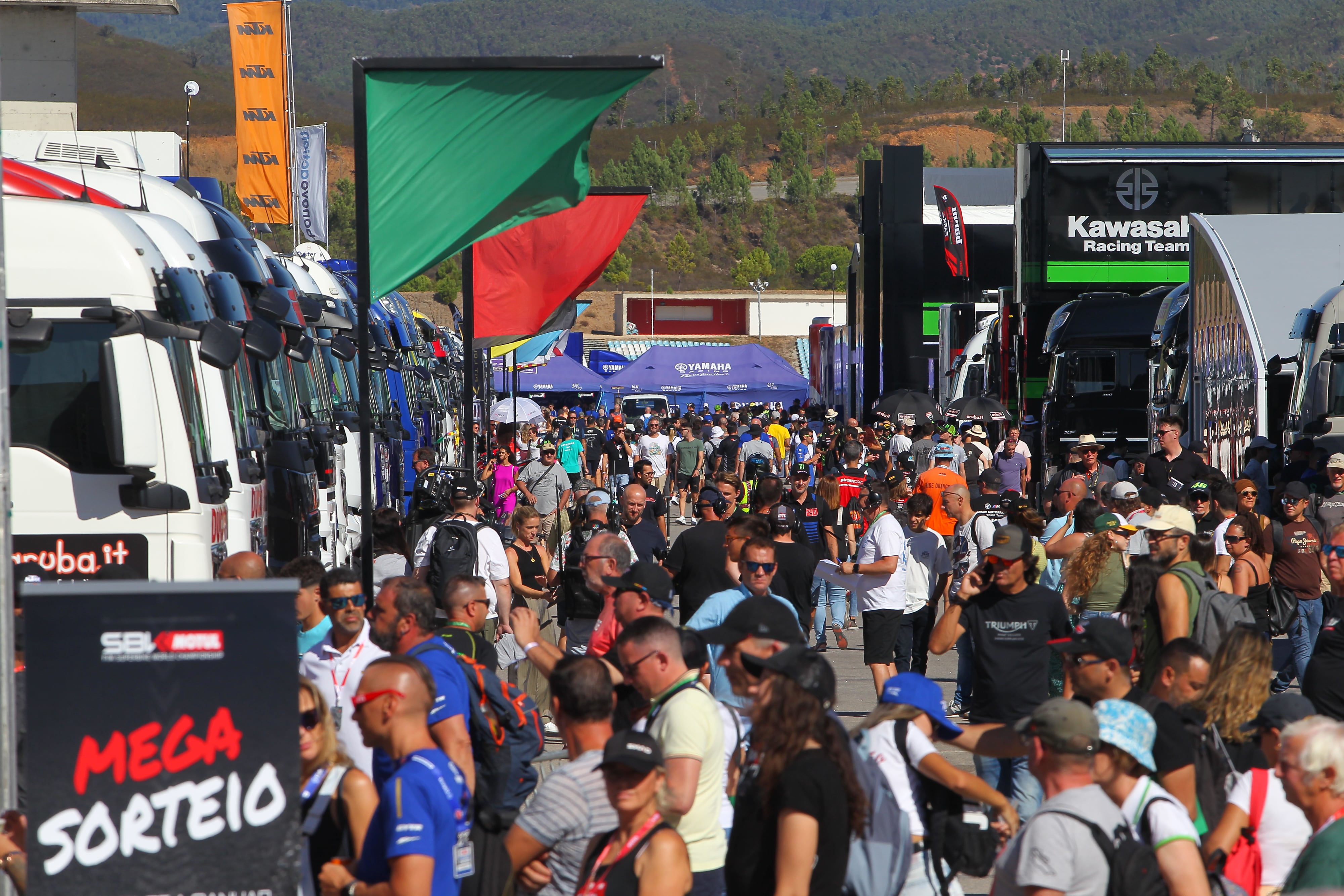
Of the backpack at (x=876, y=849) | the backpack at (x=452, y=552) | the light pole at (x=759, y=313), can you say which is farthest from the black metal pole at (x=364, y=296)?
the light pole at (x=759, y=313)

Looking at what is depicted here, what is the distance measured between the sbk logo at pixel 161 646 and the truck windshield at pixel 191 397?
4110 millimetres

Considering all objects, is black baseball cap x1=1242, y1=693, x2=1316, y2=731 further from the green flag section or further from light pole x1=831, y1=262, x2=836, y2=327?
light pole x1=831, y1=262, x2=836, y2=327

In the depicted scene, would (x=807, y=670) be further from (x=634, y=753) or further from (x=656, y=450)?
(x=656, y=450)

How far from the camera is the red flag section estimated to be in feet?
43.6

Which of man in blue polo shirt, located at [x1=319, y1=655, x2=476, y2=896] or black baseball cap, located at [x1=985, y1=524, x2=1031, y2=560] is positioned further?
black baseball cap, located at [x1=985, y1=524, x2=1031, y2=560]

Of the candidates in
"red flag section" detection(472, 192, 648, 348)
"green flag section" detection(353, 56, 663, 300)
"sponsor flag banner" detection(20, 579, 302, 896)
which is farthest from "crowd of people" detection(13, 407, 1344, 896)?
"red flag section" detection(472, 192, 648, 348)

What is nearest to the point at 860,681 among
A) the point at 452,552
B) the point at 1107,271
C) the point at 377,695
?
the point at 452,552

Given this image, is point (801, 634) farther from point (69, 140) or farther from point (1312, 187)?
point (1312, 187)

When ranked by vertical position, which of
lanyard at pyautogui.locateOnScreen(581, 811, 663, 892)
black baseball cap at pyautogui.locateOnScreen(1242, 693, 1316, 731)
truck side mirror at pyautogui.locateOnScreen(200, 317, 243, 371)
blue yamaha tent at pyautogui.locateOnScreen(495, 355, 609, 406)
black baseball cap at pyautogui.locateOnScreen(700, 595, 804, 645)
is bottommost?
lanyard at pyautogui.locateOnScreen(581, 811, 663, 892)

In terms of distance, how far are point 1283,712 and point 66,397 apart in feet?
18.2

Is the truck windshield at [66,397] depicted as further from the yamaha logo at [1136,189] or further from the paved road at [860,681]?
the yamaha logo at [1136,189]

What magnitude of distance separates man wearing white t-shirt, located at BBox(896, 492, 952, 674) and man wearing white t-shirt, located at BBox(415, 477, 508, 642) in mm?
2814

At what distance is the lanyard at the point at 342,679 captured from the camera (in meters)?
6.46

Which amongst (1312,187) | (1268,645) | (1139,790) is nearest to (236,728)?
(1139,790)
